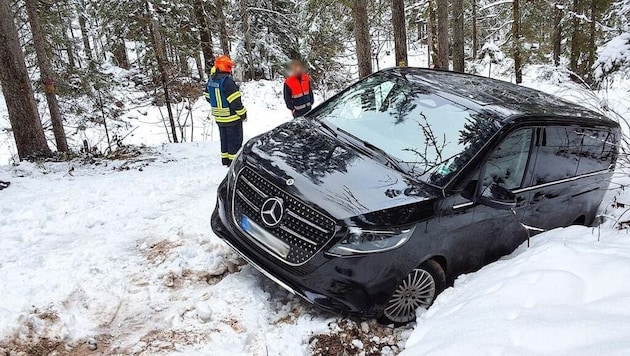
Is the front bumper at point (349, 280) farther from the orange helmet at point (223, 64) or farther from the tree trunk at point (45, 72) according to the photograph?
the tree trunk at point (45, 72)

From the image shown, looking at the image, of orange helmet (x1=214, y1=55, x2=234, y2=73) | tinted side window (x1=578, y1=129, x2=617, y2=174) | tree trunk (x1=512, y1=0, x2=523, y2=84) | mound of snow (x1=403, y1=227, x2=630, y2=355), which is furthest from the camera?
tree trunk (x1=512, y1=0, x2=523, y2=84)

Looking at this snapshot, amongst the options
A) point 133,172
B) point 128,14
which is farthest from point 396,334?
point 128,14

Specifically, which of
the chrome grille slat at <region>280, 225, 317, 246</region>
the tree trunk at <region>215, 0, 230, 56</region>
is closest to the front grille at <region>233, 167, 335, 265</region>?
the chrome grille slat at <region>280, 225, 317, 246</region>

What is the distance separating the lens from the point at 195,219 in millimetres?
5445

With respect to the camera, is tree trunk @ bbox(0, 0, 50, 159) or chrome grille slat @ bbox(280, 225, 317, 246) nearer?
chrome grille slat @ bbox(280, 225, 317, 246)

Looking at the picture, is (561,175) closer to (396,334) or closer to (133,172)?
(396,334)

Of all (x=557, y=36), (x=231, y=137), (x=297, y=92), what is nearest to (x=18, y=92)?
(x=231, y=137)

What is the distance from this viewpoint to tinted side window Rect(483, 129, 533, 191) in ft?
13.2

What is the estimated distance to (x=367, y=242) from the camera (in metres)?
3.34

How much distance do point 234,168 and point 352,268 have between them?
1525 mm

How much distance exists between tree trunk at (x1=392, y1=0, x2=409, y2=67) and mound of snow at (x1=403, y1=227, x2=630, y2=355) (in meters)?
9.50

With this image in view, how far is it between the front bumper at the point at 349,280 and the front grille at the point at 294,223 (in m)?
0.10

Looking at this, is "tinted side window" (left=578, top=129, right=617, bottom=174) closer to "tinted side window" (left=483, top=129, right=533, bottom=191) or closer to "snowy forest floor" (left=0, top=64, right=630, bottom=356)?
"snowy forest floor" (left=0, top=64, right=630, bottom=356)

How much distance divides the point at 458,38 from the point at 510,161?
14251 millimetres
